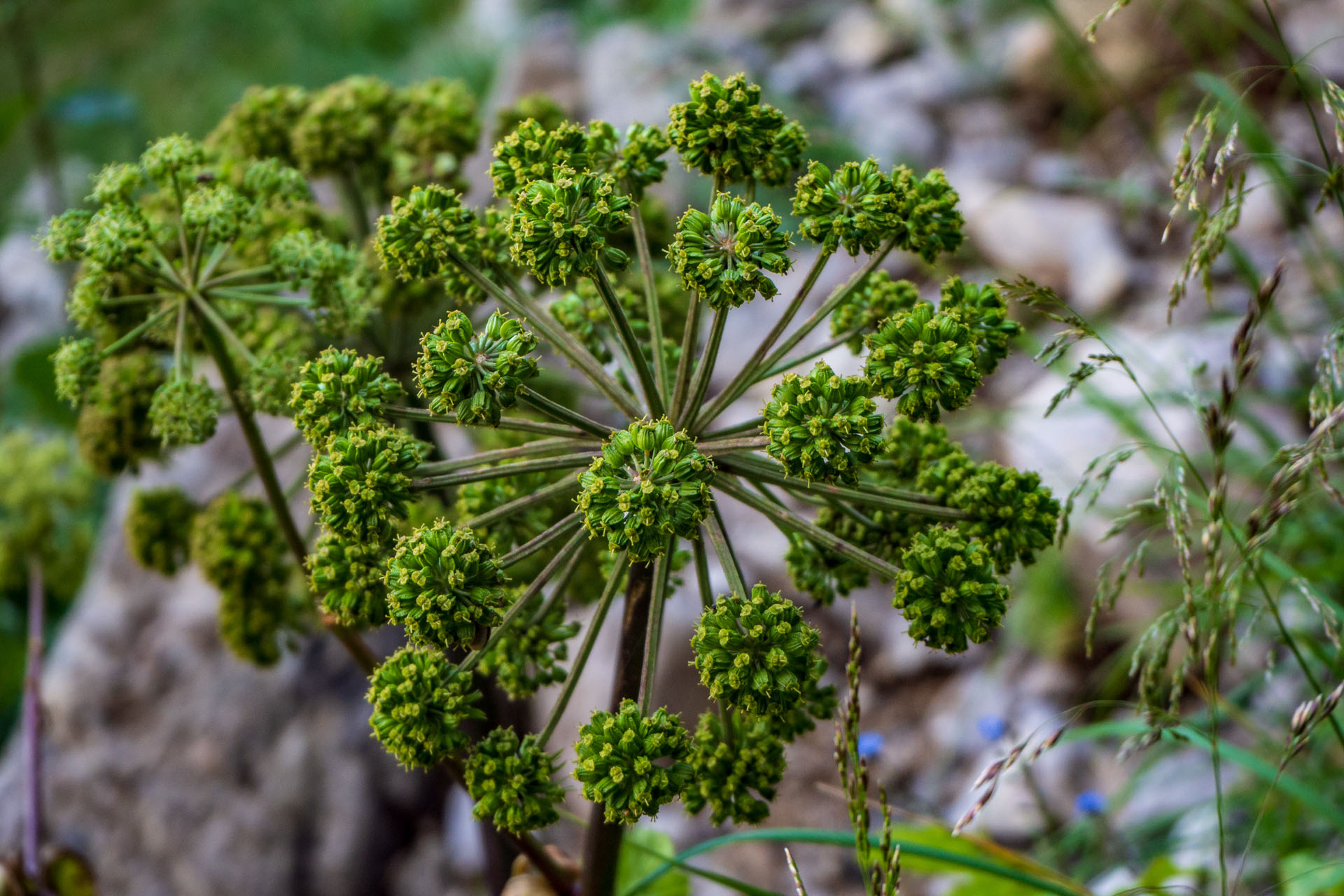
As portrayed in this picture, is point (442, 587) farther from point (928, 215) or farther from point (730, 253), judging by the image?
point (928, 215)

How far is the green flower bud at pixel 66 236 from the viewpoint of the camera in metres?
1.34

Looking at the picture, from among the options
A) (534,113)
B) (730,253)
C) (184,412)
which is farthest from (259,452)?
(534,113)

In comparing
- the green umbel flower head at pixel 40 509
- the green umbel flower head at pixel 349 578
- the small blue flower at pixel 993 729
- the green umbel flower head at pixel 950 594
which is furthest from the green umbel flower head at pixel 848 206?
the green umbel flower head at pixel 40 509

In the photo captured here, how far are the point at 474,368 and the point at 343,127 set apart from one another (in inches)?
35.5

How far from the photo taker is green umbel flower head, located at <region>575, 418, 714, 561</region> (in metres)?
0.97

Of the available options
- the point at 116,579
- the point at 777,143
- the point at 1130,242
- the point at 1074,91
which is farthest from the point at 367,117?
the point at 1074,91

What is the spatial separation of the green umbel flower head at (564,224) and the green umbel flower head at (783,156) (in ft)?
0.78

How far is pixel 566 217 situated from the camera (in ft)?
3.45

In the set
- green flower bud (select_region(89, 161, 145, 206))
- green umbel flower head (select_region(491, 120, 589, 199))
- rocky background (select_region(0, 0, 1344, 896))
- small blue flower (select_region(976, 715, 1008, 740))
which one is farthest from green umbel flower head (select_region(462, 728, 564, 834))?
small blue flower (select_region(976, 715, 1008, 740))

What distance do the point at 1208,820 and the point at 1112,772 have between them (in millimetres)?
692

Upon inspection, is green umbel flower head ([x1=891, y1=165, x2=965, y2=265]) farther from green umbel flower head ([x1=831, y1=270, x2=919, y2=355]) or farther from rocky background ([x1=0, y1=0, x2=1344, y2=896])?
rocky background ([x1=0, y1=0, x2=1344, y2=896])

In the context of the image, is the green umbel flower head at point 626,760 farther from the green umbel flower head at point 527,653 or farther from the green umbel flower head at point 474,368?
the green umbel flower head at point 474,368

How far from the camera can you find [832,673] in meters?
4.02

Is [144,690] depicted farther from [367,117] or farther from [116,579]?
[367,117]
